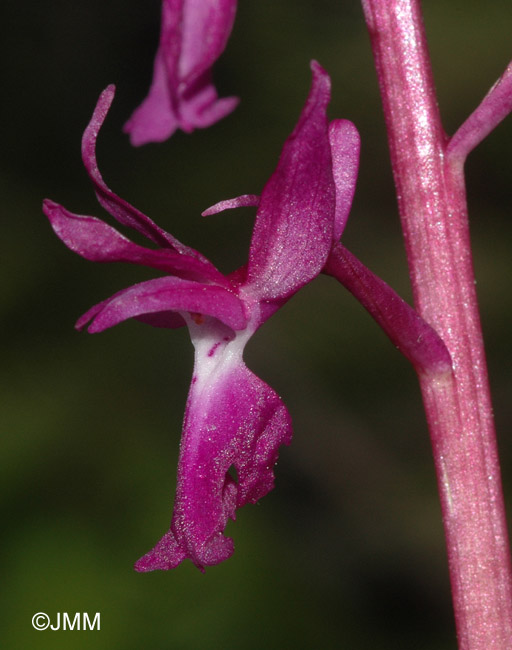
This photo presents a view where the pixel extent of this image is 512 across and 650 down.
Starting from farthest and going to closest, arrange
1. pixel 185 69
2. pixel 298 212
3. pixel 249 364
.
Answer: pixel 249 364, pixel 185 69, pixel 298 212

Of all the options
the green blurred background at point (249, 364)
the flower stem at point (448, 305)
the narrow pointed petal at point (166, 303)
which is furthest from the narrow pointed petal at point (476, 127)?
the green blurred background at point (249, 364)

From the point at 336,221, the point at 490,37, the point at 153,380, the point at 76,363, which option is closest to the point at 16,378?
the point at 76,363

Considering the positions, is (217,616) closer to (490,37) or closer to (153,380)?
(153,380)

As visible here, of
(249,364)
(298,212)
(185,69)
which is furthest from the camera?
(249,364)

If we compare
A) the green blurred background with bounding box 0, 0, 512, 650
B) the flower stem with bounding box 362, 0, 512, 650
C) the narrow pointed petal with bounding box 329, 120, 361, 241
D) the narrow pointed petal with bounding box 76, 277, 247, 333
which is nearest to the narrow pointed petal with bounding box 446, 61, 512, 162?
the flower stem with bounding box 362, 0, 512, 650

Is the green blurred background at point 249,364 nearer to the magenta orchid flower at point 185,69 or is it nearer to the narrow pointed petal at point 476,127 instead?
the magenta orchid flower at point 185,69

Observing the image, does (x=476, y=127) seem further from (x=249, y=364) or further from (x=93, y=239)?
(x=249, y=364)

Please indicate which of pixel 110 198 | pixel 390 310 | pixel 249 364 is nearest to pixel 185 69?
pixel 110 198

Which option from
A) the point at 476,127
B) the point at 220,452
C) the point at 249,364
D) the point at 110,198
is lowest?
the point at 249,364

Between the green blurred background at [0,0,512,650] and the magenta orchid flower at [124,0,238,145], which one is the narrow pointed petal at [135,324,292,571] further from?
the green blurred background at [0,0,512,650]
